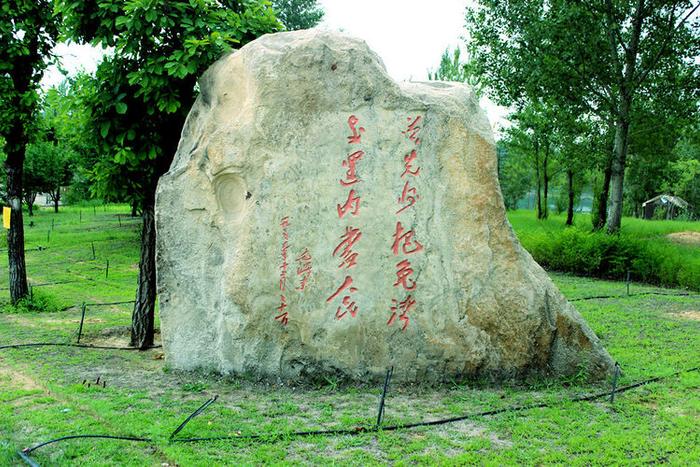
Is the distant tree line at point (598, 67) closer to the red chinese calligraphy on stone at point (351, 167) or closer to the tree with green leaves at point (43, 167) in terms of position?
the red chinese calligraphy on stone at point (351, 167)

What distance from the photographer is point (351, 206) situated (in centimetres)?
612

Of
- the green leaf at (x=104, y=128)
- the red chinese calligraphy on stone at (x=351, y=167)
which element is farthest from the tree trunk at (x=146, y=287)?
the red chinese calligraphy on stone at (x=351, y=167)

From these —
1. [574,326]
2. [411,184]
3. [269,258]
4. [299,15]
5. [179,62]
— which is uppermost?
[299,15]

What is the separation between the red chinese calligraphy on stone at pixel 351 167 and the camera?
6.14 meters

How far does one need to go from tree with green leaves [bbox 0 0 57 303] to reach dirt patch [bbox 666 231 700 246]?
Answer: 1771 cm

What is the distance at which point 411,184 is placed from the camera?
618cm

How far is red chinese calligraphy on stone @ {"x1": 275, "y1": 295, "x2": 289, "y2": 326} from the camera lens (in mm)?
6074

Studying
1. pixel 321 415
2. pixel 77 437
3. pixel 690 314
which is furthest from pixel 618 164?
pixel 77 437

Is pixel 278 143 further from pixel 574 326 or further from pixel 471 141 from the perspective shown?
pixel 574 326

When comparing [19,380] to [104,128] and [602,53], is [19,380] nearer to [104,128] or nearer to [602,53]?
[104,128]

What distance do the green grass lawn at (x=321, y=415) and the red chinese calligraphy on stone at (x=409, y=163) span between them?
212 cm

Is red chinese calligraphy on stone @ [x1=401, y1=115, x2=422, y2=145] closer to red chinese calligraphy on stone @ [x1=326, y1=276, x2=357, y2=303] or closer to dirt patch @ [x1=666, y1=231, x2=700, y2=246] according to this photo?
red chinese calligraphy on stone @ [x1=326, y1=276, x2=357, y2=303]

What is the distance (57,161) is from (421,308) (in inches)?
1071

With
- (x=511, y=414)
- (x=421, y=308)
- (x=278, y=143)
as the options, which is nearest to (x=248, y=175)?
(x=278, y=143)
